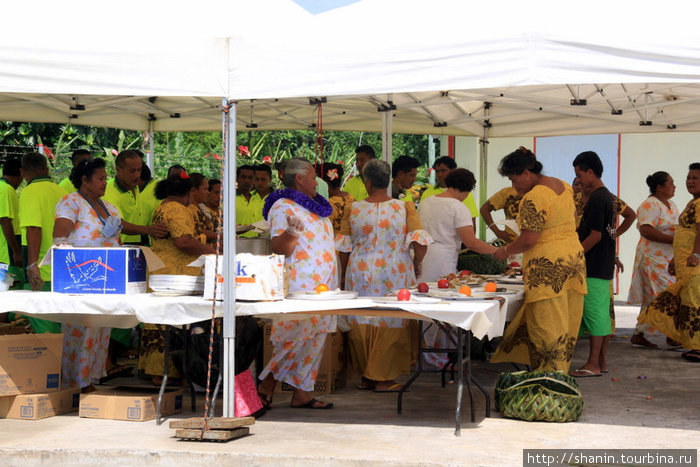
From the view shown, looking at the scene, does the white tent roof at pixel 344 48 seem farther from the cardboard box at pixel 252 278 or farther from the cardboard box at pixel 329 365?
the cardboard box at pixel 329 365

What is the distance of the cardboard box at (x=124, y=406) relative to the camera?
213 inches

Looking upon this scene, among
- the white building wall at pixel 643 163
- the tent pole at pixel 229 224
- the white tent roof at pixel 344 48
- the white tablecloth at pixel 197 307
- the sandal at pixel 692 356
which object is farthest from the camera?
the white building wall at pixel 643 163

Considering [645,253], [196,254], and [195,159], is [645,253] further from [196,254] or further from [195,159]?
[195,159]

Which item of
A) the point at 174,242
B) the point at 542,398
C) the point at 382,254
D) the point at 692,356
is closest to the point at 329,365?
the point at 382,254

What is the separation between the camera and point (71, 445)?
4.76 metres

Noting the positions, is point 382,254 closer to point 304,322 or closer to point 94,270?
point 304,322

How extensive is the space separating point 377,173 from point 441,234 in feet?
3.32

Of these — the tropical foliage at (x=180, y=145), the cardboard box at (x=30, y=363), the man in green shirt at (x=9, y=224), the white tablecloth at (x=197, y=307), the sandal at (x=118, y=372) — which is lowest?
the sandal at (x=118, y=372)

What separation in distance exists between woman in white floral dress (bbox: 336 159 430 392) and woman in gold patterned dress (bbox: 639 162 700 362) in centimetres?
258

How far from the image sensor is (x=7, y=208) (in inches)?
286

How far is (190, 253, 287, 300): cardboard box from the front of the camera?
16.4 ft

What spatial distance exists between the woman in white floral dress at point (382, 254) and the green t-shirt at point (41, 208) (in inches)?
79.5

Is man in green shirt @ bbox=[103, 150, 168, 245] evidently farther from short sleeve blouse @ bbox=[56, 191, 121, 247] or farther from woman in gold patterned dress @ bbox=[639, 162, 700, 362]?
woman in gold patterned dress @ bbox=[639, 162, 700, 362]

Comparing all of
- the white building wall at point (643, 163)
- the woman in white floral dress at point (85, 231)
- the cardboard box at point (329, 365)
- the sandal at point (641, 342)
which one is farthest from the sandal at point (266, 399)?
the white building wall at point (643, 163)
